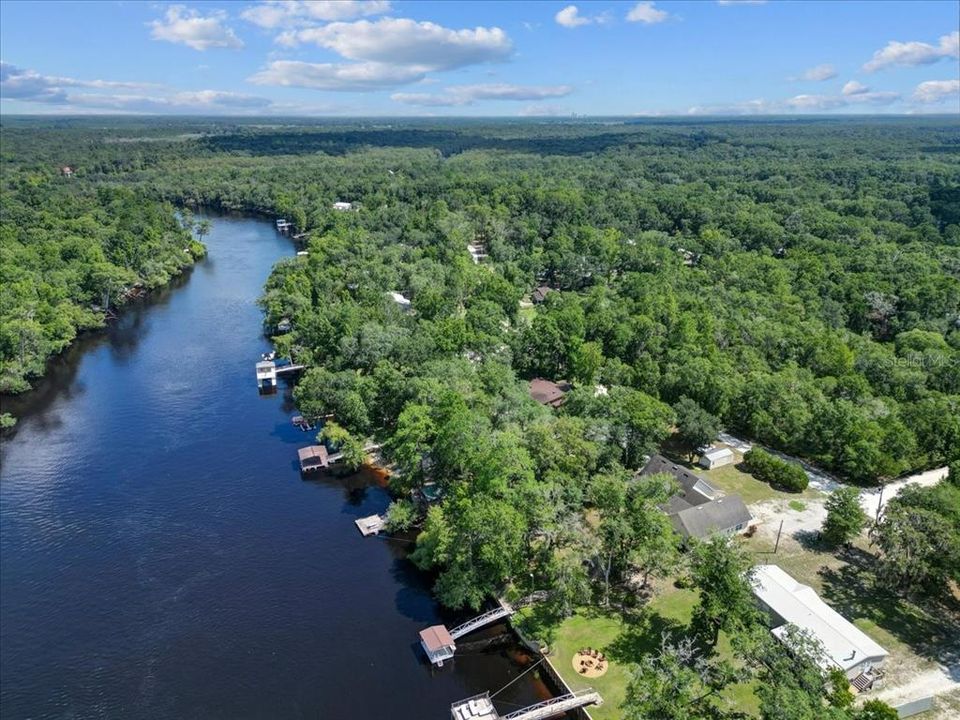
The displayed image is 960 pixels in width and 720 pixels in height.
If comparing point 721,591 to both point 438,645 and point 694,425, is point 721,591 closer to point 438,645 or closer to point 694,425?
point 438,645

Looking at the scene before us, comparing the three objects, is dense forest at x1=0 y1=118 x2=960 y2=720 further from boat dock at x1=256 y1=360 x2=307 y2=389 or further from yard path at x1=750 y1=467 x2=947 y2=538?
→ boat dock at x1=256 y1=360 x2=307 y2=389

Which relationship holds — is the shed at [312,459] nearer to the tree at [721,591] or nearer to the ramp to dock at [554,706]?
the ramp to dock at [554,706]

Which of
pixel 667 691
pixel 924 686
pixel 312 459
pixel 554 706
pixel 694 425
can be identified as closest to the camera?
pixel 667 691

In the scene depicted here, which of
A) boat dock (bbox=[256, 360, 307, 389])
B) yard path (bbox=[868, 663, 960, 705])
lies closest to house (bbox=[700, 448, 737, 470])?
yard path (bbox=[868, 663, 960, 705])

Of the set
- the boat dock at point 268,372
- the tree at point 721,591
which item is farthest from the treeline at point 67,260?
the tree at point 721,591

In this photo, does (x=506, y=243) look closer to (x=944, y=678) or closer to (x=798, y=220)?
(x=798, y=220)

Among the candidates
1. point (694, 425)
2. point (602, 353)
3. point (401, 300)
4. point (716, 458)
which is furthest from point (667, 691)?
point (401, 300)

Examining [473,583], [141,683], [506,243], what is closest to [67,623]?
[141,683]
